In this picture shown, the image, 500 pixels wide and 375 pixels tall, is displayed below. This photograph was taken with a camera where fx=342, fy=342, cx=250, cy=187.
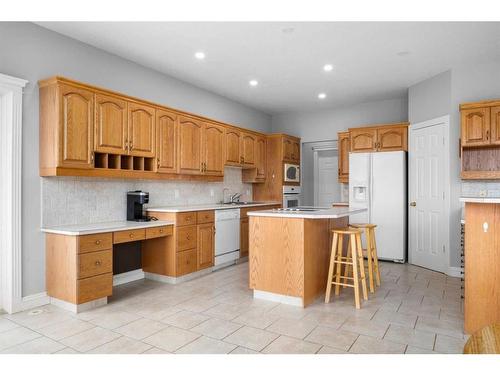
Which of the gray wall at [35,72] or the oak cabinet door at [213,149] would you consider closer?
the gray wall at [35,72]

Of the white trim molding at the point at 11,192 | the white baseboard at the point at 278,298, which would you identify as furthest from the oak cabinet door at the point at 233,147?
the white trim molding at the point at 11,192

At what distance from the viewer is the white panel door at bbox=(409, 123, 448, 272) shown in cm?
486

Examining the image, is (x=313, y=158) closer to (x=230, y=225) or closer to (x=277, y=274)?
(x=230, y=225)

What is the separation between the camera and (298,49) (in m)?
4.07

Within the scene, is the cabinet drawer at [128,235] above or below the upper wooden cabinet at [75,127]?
below

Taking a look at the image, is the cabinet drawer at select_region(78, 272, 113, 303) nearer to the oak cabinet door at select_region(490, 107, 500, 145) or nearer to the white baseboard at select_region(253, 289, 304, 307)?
Result: the white baseboard at select_region(253, 289, 304, 307)

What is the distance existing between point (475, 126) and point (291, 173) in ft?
10.6

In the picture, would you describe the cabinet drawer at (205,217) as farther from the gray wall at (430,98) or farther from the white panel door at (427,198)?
the gray wall at (430,98)

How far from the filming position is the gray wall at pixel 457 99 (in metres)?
4.50

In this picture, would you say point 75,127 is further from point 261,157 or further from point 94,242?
point 261,157

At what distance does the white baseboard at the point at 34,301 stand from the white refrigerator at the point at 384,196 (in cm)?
460

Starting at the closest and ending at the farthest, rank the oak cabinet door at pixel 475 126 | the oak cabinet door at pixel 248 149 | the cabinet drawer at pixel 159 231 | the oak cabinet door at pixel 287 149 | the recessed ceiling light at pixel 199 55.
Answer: the cabinet drawer at pixel 159 231, the recessed ceiling light at pixel 199 55, the oak cabinet door at pixel 475 126, the oak cabinet door at pixel 248 149, the oak cabinet door at pixel 287 149

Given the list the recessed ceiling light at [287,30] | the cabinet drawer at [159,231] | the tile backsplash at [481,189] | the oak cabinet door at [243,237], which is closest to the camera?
the recessed ceiling light at [287,30]

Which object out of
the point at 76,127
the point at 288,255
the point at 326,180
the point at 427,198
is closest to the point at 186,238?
the point at 288,255
